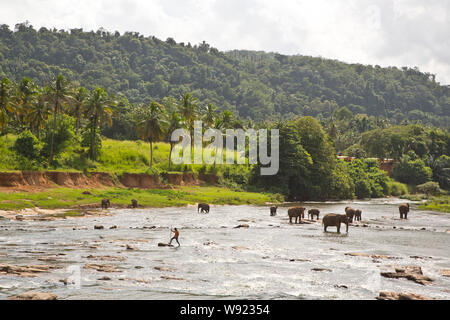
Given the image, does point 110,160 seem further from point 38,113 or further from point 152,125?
point 38,113

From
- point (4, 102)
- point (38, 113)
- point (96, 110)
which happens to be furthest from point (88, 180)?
point (38, 113)

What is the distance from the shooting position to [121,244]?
28.5 m

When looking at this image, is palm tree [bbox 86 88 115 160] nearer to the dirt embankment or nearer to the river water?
the dirt embankment

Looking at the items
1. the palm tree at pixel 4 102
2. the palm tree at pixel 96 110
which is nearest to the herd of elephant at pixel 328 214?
the palm tree at pixel 4 102

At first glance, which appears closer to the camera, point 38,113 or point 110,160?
point 38,113

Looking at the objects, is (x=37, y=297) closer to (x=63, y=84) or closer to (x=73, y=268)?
(x=73, y=268)

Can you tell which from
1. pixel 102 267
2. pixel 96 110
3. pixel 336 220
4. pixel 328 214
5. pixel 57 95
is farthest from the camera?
pixel 96 110

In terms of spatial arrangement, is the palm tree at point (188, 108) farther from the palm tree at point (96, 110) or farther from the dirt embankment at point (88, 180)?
the palm tree at point (96, 110)

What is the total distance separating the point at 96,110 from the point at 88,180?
1505 centimetres

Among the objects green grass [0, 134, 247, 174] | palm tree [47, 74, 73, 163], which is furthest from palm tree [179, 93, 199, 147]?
palm tree [47, 74, 73, 163]

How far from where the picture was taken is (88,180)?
216ft

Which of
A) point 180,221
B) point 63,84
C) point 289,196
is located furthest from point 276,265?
point 289,196

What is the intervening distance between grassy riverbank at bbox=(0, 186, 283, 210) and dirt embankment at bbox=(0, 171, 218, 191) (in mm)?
2066
